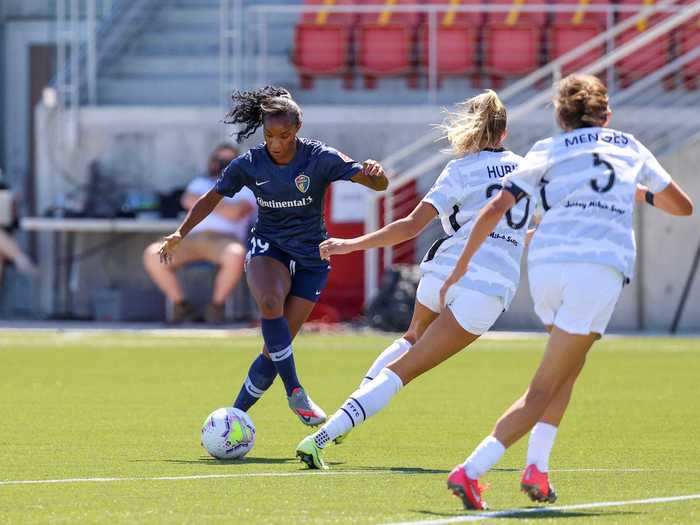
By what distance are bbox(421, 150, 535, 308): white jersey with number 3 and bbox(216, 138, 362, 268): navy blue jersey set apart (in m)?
1.08

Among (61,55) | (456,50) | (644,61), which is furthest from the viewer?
(61,55)

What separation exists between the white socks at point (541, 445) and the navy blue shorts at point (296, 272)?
2.87 meters

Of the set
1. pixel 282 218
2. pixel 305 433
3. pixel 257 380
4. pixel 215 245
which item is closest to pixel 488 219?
pixel 282 218

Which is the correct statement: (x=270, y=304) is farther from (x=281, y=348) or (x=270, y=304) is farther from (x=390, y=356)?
(x=390, y=356)

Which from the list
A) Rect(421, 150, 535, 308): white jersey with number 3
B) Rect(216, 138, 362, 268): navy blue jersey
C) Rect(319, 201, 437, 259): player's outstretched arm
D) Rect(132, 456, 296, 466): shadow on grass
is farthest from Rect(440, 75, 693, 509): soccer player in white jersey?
Rect(216, 138, 362, 268): navy blue jersey

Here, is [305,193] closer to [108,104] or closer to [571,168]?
[571,168]

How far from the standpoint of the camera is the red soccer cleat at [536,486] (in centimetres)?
671

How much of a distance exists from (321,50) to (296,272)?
13229 millimetres

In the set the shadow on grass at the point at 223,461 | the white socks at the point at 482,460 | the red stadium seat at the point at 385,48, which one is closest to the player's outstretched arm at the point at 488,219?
the white socks at the point at 482,460

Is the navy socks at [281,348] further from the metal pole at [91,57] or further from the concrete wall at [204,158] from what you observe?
the metal pole at [91,57]

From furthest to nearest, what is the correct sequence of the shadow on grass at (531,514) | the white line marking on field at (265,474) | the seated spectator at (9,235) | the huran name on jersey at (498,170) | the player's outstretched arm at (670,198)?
1. the seated spectator at (9,235)
2. the huran name on jersey at (498,170)
3. the white line marking on field at (265,474)
4. the player's outstretched arm at (670,198)
5. the shadow on grass at (531,514)

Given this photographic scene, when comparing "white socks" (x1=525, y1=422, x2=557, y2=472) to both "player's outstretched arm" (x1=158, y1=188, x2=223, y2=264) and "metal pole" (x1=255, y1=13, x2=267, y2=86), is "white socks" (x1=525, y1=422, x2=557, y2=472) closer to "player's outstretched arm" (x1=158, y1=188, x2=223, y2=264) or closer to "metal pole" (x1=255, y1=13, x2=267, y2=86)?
"player's outstretched arm" (x1=158, y1=188, x2=223, y2=264)

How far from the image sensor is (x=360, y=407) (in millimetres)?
7922

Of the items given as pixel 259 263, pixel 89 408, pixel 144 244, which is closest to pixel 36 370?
pixel 89 408
